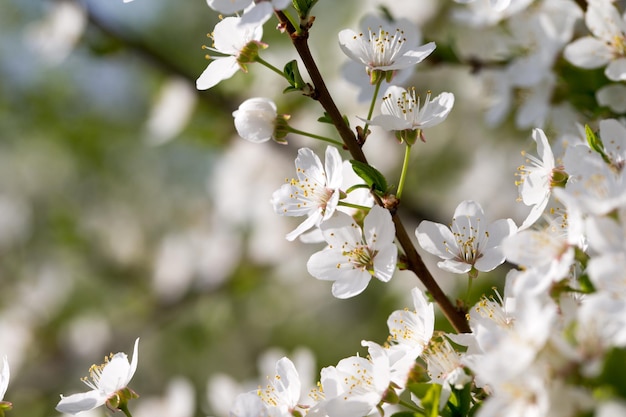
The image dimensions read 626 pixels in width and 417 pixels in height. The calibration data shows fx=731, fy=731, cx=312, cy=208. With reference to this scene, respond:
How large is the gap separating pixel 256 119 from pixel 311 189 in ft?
0.38

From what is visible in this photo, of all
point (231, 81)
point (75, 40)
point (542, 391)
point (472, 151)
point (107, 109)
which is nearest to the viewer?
point (542, 391)

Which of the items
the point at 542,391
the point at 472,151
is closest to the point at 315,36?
the point at 472,151

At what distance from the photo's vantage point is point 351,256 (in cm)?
91

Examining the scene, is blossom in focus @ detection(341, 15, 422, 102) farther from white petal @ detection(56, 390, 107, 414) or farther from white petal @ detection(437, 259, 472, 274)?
white petal @ detection(56, 390, 107, 414)

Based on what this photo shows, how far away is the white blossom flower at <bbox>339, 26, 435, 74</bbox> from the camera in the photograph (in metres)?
0.93

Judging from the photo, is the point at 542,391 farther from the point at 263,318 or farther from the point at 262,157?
the point at 263,318

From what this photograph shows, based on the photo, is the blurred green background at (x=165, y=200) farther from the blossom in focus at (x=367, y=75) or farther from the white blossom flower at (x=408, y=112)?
the white blossom flower at (x=408, y=112)

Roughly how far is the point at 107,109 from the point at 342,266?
319 centimetres

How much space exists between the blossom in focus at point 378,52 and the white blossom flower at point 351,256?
205 millimetres

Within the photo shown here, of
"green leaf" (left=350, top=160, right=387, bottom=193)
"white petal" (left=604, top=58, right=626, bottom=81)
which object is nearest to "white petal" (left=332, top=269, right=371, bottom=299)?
"green leaf" (left=350, top=160, right=387, bottom=193)

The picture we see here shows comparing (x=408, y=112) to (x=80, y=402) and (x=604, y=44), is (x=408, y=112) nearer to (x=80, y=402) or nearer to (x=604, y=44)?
(x=604, y=44)

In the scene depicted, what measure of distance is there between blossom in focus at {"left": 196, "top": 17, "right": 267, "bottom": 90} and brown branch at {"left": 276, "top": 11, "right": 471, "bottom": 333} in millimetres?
61

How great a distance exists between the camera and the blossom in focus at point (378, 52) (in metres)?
0.93

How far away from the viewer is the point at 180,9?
13.6ft
